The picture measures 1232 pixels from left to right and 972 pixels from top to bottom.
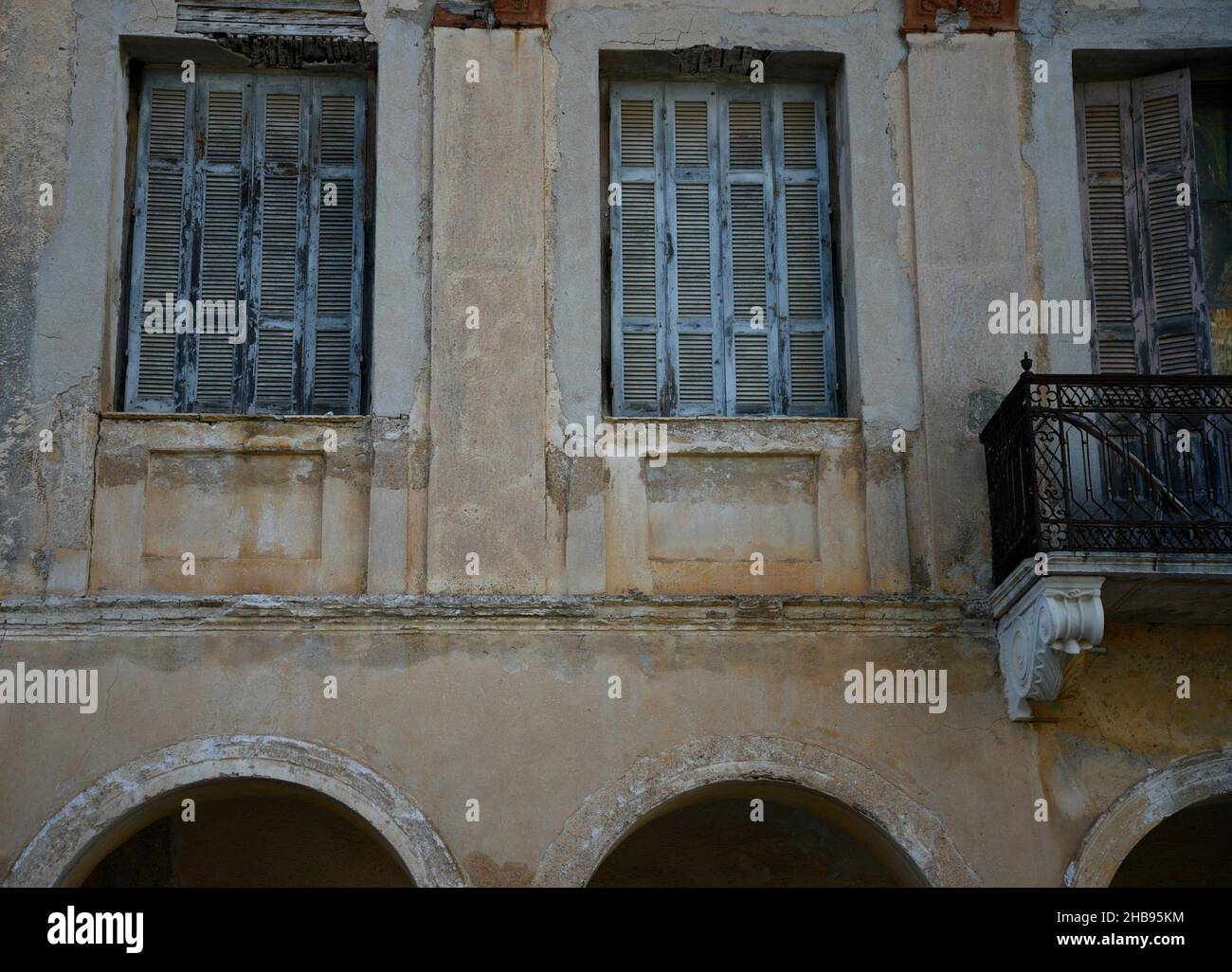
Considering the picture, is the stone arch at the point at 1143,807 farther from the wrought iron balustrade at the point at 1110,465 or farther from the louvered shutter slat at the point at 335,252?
the louvered shutter slat at the point at 335,252

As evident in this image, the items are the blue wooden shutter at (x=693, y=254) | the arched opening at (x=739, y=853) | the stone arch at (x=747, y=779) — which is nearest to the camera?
the stone arch at (x=747, y=779)

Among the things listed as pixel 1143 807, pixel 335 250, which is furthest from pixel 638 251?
pixel 1143 807

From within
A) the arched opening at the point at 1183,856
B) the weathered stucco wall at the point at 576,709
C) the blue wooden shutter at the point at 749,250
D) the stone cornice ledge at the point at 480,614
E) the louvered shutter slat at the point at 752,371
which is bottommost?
the arched opening at the point at 1183,856

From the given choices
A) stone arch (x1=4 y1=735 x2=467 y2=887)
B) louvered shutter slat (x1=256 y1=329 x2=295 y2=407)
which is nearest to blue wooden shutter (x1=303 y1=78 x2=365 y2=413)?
louvered shutter slat (x1=256 y1=329 x2=295 y2=407)

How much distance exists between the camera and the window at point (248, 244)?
429 inches

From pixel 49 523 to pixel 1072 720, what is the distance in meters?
5.32

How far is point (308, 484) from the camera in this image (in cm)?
1037

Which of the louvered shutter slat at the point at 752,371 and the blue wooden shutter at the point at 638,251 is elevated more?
the blue wooden shutter at the point at 638,251

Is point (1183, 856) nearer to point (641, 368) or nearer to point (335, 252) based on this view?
point (641, 368)

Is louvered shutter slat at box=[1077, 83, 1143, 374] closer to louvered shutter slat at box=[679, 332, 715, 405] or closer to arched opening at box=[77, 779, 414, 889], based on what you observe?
louvered shutter slat at box=[679, 332, 715, 405]

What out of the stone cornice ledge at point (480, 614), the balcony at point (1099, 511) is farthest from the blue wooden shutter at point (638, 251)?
the balcony at point (1099, 511)

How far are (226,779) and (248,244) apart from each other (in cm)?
312

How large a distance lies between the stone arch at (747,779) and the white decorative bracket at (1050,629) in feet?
2.79
